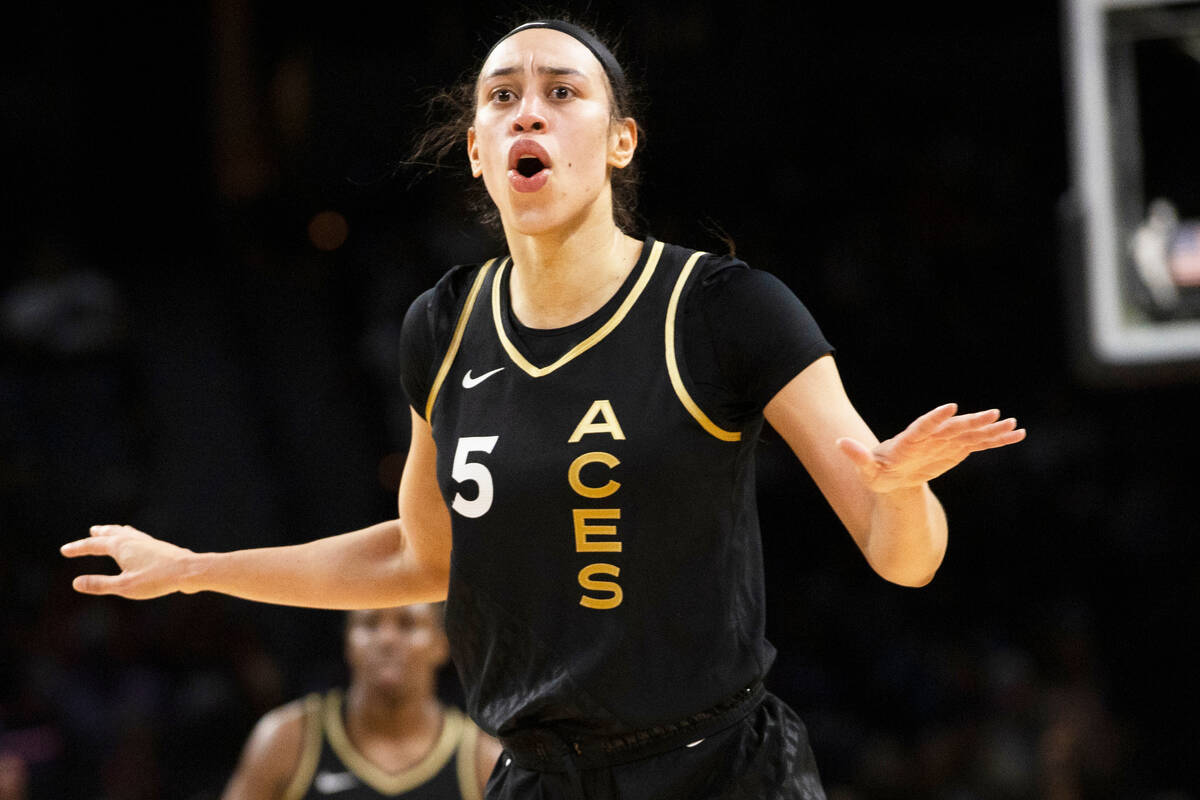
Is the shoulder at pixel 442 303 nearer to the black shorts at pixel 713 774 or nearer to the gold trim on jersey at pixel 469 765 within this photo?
the black shorts at pixel 713 774

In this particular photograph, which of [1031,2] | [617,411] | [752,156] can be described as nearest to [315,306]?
[752,156]

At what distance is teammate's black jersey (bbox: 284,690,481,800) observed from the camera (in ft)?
15.7

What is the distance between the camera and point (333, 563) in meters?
2.77

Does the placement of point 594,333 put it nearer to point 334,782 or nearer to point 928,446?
point 928,446

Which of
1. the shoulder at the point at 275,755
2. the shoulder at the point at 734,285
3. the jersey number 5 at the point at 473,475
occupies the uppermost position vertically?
the shoulder at the point at 734,285

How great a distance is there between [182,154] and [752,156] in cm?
363

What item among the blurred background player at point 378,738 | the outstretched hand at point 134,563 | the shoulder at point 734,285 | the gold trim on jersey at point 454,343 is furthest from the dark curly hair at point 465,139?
the blurred background player at point 378,738

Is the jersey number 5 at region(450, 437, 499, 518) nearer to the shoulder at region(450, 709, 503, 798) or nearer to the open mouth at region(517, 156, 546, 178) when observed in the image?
the open mouth at region(517, 156, 546, 178)

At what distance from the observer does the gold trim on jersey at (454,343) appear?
256cm

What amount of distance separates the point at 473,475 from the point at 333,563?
52 centimetres

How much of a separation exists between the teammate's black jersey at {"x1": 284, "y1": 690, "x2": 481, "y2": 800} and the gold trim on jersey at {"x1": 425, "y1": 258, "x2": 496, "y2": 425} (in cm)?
243

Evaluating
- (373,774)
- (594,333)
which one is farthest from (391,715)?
(594,333)

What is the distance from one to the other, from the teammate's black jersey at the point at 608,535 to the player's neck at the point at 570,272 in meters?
0.05

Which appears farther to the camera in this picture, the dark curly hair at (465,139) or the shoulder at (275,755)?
the shoulder at (275,755)
